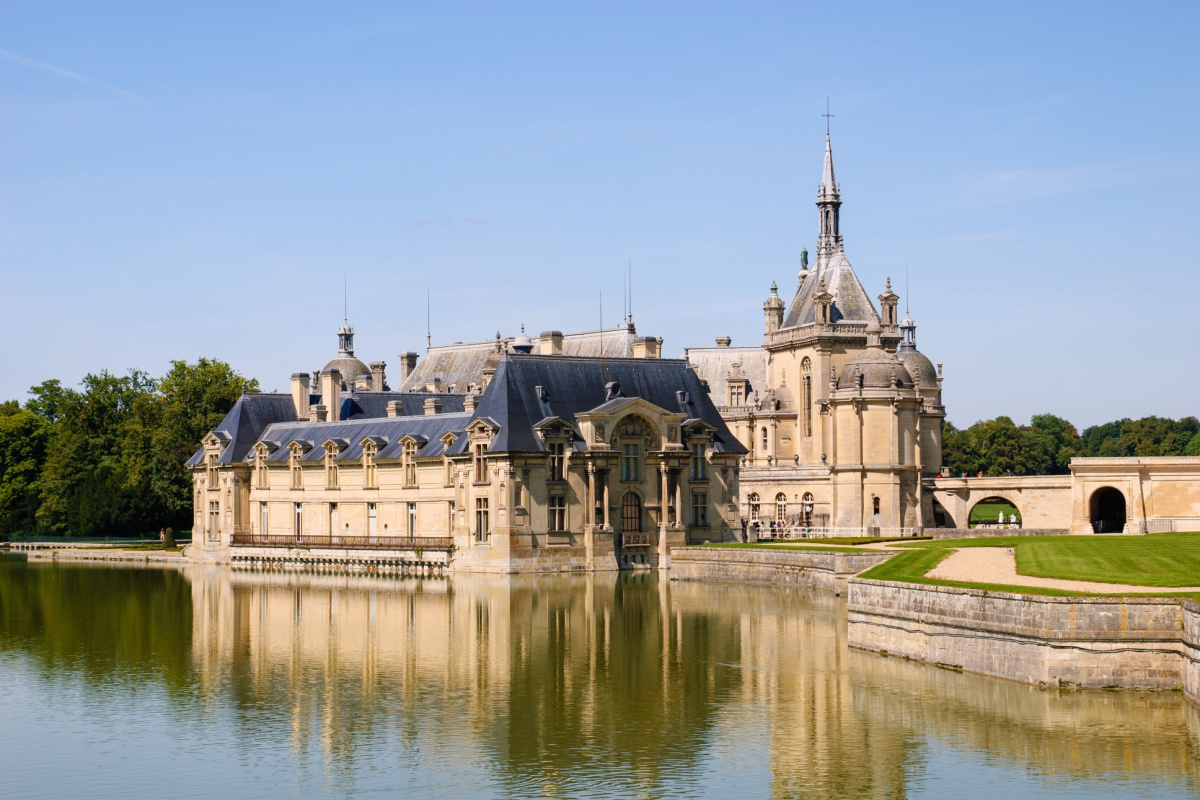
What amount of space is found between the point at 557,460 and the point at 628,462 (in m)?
4.40

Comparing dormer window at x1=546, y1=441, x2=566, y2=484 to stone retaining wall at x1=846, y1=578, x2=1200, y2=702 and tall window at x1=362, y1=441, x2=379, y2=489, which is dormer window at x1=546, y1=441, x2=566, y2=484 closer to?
tall window at x1=362, y1=441, x2=379, y2=489

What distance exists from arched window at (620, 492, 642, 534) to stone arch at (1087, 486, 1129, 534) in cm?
2528

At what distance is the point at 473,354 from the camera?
119562mm

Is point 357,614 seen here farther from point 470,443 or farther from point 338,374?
point 338,374

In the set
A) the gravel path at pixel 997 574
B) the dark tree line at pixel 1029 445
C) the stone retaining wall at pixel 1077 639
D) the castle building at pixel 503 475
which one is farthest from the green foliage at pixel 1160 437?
the stone retaining wall at pixel 1077 639

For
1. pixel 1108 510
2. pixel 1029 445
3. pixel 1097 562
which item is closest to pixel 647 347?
pixel 1108 510

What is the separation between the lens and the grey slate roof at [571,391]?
252ft

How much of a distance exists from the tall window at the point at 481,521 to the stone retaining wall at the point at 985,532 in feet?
74.3

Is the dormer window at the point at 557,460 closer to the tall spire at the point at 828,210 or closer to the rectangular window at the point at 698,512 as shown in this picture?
the rectangular window at the point at 698,512

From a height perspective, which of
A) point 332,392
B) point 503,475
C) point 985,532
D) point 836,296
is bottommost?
point 985,532

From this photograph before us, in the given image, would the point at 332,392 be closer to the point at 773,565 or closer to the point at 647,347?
the point at 647,347

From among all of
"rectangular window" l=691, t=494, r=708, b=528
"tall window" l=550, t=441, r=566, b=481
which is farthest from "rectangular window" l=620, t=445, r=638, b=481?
"rectangular window" l=691, t=494, r=708, b=528

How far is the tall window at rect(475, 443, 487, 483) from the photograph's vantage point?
7681 cm

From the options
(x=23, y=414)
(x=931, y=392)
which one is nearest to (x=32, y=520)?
(x=23, y=414)
